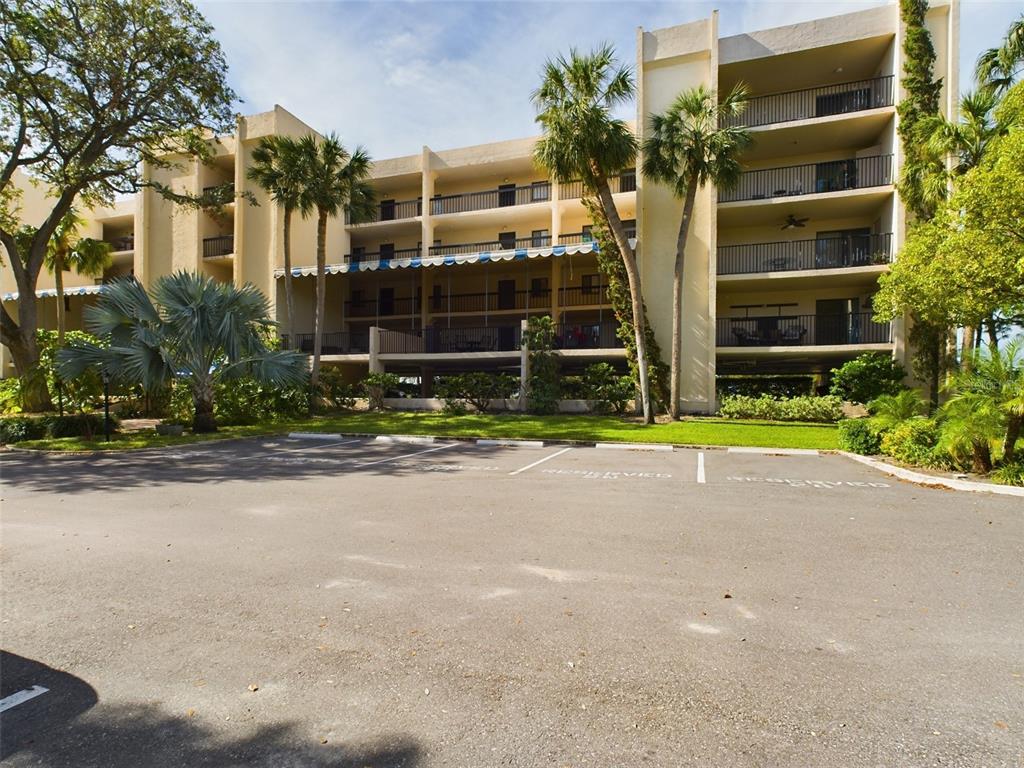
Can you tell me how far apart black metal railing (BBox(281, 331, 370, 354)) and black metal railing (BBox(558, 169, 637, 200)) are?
1225 centimetres

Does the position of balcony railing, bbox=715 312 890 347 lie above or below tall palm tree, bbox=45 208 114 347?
below

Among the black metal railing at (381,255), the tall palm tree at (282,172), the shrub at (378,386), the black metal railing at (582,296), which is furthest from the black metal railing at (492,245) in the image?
the shrub at (378,386)

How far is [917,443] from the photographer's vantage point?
11039 mm

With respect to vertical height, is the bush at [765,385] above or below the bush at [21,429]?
above

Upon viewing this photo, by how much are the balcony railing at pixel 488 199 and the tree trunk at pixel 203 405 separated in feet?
48.3

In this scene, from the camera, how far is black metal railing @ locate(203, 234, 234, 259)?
98.8ft

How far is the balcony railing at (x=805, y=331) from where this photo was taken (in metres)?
20.5

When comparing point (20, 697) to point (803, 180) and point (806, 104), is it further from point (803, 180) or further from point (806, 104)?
point (806, 104)

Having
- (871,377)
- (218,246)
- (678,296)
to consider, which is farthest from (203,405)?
(871,377)

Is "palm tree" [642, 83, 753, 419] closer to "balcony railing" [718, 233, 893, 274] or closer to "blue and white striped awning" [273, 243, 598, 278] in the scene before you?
"blue and white striped awning" [273, 243, 598, 278]

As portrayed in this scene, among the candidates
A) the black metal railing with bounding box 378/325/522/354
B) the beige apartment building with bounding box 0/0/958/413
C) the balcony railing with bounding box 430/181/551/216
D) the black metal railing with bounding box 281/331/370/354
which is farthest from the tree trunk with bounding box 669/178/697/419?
the black metal railing with bounding box 281/331/370/354

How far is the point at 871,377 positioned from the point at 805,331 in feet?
10.6

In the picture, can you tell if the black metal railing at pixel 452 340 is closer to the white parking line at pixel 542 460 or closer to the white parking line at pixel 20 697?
the white parking line at pixel 542 460

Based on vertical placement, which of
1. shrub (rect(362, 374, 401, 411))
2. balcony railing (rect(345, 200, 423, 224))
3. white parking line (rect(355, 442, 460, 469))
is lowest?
white parking line (rect(355, 442, 460, 469))
